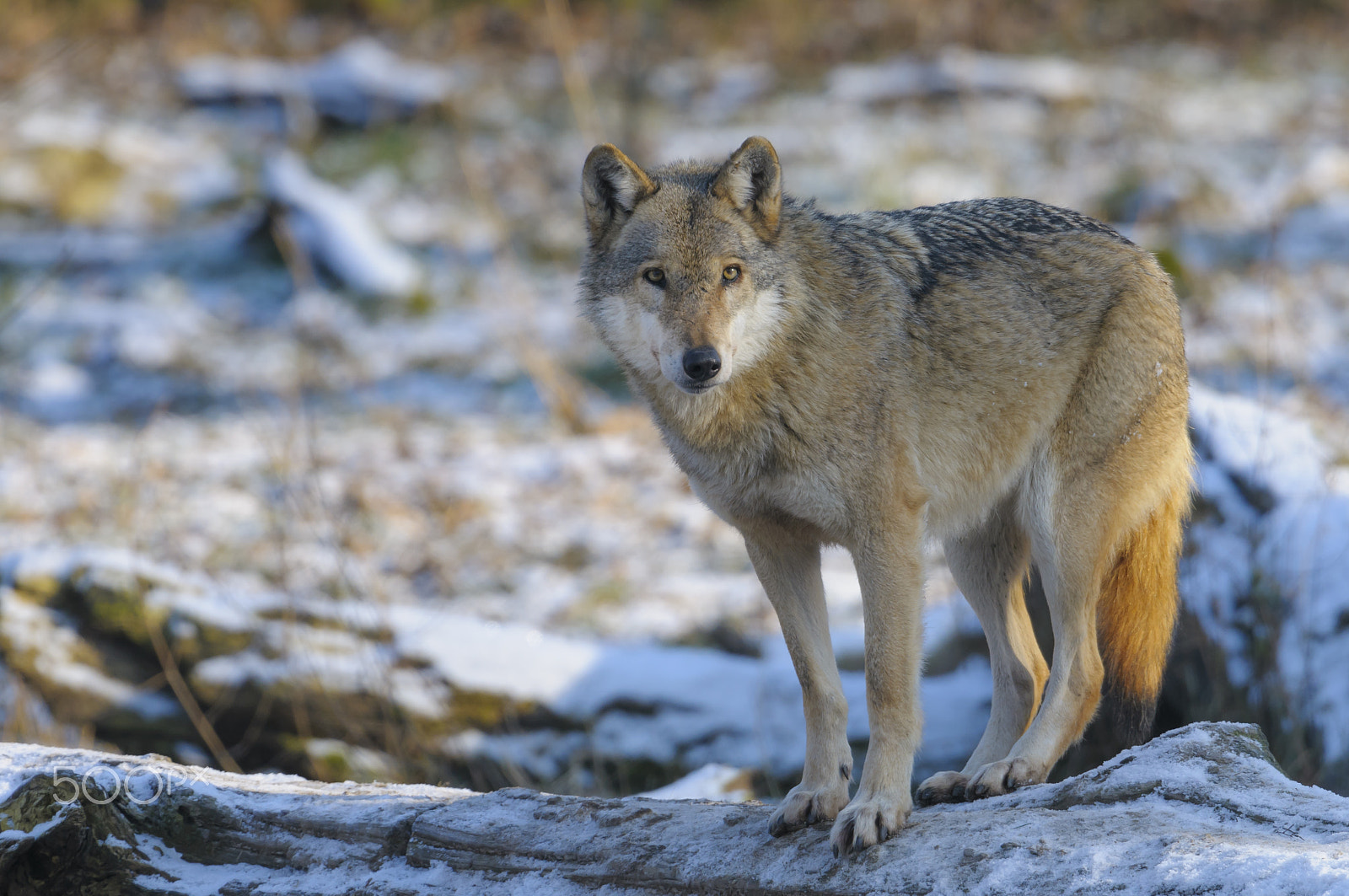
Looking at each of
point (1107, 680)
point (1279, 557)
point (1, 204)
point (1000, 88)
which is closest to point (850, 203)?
point (1000, 88)

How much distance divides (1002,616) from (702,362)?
1.77 meters

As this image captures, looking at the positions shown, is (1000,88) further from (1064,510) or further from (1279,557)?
(1064,510)

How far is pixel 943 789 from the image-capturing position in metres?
3.82

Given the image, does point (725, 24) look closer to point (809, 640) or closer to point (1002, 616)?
point (1002, 616)

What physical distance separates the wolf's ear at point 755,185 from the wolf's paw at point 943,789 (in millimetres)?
1969

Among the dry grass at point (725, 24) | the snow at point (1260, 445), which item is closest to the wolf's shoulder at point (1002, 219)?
the snow at point (1260, 445)

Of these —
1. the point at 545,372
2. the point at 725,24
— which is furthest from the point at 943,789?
the point at 725,24

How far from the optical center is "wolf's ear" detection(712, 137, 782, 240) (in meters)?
3.70

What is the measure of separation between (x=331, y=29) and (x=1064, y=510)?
17.3m

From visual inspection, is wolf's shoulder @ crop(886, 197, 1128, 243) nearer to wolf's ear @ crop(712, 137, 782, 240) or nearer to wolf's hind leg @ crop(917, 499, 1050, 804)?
wolf's ear @ crop(712, 137, 782, 240)

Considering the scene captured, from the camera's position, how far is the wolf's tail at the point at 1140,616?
414cm

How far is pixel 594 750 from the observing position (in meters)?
5.44

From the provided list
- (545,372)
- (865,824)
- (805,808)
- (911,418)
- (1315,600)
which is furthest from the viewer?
(545,372)

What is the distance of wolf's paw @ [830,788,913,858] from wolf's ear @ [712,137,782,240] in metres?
1.88
